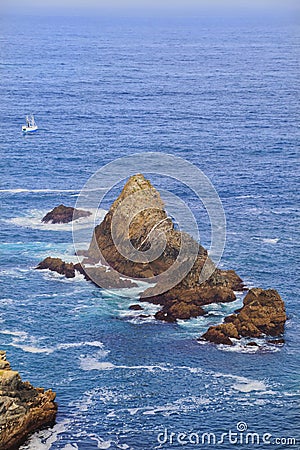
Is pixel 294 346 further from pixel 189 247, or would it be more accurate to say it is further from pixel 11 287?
pixel 11 287

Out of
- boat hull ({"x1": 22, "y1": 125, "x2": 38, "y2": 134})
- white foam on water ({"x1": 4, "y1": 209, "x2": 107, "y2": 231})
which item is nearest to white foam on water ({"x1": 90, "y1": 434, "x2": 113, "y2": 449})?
white foam on water ({"x1": 4, "y1": 209, "x2": 107, "y2": 231})

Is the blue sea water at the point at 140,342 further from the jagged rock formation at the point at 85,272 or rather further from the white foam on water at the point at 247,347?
the jagged rock formation at the point at 85,272

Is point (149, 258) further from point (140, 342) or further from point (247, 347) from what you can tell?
point (247, 347)

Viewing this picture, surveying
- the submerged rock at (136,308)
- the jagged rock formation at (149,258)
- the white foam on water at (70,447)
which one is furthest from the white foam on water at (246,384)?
the white foam on water at (70,447)

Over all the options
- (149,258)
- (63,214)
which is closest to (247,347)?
(149,258)

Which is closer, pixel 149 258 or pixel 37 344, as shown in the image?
pixel 37 344

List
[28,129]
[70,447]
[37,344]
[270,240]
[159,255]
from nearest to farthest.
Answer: [70,447] < [37,344] < [159,255] < [270,240] < [28,129]

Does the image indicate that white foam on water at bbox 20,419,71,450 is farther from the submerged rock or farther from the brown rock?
the brown rock
